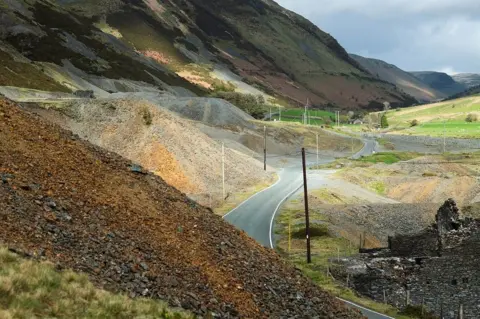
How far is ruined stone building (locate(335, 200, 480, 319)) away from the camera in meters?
33.4

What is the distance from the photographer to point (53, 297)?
507 inches

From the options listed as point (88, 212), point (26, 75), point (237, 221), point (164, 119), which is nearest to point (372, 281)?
point (88, 212)

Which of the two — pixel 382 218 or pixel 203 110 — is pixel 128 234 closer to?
pixel 382 218

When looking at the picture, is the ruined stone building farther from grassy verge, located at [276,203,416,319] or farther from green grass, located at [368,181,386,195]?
green grass, located at [368,181,386,195]

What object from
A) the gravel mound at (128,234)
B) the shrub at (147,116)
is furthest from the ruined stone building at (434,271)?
the shrub at (147,116)

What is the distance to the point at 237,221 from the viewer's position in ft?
220

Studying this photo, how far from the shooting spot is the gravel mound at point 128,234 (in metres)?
16.5

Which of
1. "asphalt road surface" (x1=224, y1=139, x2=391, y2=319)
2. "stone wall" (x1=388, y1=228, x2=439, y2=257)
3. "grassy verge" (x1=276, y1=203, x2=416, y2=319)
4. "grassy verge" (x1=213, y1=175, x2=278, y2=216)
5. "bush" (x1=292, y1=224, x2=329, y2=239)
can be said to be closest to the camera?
Answer: "grassy verge" (x1=276, y1=203, x2=416, y2=319)

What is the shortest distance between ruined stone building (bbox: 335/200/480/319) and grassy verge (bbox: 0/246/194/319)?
2411cm

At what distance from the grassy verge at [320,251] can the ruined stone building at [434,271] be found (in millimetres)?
1531

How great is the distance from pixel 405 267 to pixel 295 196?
49068mm

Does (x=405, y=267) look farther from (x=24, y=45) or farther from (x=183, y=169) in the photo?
(x=24, y=45)

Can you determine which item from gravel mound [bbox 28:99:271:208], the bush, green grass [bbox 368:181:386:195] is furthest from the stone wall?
green grass [bbox 368:181:386:195]

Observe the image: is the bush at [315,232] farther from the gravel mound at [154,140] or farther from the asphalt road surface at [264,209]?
the gravel mound at [154,140]
